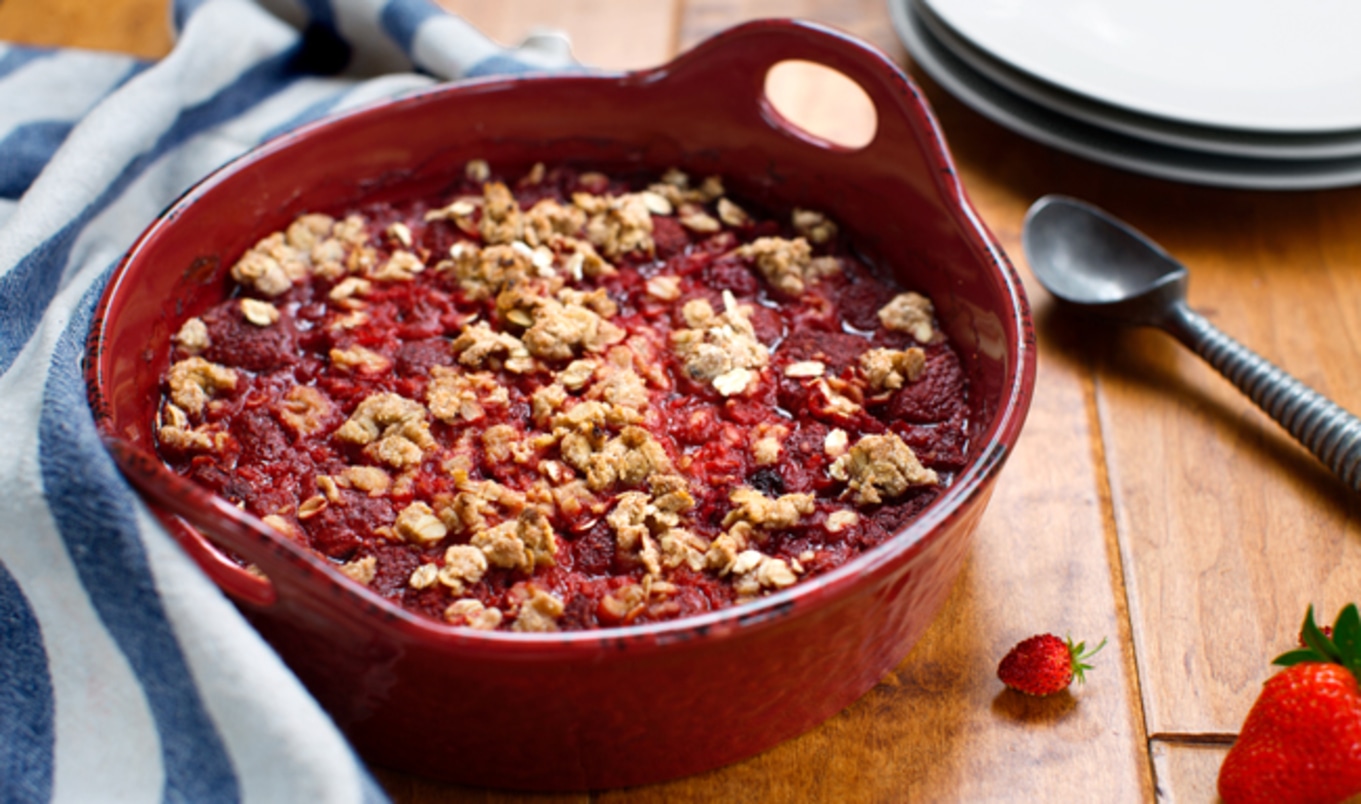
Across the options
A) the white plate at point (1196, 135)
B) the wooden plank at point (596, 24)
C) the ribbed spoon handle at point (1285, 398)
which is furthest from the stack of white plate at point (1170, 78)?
the wooden plank at point (596, 24)

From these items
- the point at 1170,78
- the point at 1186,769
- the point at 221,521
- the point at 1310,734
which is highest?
the point at 221,521

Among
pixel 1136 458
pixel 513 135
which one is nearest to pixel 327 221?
pixel 513 135

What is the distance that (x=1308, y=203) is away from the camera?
2.04m

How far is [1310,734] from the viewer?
1.21m

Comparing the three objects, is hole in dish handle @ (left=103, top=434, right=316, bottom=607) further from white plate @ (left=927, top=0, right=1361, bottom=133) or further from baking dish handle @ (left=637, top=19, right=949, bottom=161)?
white plate @ (left=927, top=0, right=1361, bottom=133)

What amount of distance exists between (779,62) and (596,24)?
31.1 inches

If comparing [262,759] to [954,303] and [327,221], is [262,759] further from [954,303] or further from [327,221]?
[954,303]

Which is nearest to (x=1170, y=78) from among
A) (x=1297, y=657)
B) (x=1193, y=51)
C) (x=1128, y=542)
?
(x=1193, y=51)

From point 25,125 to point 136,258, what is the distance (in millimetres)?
672

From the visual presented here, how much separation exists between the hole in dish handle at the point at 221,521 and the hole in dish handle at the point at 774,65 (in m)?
0.94

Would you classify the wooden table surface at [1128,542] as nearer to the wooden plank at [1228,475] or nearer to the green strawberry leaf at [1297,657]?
the wooden plank at [1228,475]

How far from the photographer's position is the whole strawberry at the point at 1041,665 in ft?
4.37

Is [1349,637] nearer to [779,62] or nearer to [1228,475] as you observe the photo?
[1228,475]

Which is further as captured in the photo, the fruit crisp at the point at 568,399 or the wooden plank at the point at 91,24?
the wooden plank at the point at 91,24
